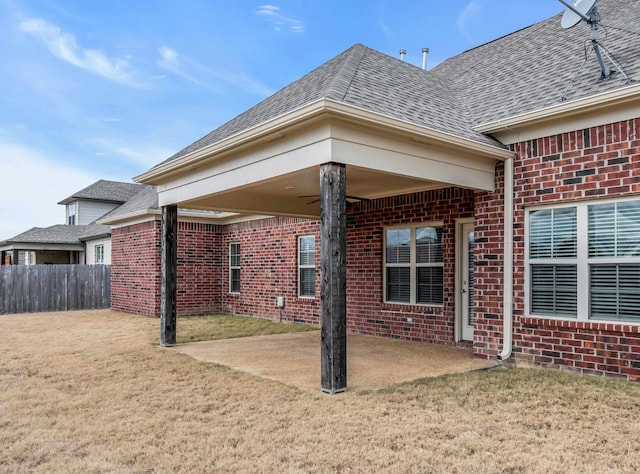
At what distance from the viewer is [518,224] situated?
6875 millimetres

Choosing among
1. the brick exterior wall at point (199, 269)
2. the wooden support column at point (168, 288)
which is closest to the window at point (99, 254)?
the brick exterior wall at point (199, 269)

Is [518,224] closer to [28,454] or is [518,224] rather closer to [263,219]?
[28,454]

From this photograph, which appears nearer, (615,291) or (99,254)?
(615,291)

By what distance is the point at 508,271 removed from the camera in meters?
6.90

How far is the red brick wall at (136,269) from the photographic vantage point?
47.0ft

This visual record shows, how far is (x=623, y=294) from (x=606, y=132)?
197 cm

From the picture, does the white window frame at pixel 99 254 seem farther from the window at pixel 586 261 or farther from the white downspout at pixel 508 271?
the window at pixel 586 261

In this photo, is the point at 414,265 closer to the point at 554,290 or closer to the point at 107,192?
the point at 554,290

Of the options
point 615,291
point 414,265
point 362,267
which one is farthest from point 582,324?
point 362,267

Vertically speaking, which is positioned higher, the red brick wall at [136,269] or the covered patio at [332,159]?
the covered patio at [332,159]

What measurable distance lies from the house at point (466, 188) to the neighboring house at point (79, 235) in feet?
42.0

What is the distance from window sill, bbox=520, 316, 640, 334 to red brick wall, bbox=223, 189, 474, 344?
196cm

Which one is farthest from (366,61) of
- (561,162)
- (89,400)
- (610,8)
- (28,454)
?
(28,454)

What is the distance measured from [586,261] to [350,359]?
3.45 m
